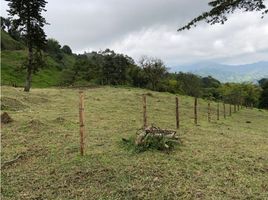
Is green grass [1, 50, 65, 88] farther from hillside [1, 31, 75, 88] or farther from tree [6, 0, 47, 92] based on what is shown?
tree [6, 0, 47, 92]

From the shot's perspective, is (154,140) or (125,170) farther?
(154,140)

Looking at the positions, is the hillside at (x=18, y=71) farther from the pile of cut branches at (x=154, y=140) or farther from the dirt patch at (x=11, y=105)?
the pile of cut branches at (x=154, y=140)

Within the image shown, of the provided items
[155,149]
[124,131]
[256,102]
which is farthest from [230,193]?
[256,102]

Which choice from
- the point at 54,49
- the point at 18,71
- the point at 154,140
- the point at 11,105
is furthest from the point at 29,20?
the point at 54,49

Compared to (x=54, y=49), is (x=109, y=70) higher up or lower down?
lower down

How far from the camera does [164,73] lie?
3327 inches

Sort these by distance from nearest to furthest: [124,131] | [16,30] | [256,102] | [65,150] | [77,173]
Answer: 1. [77,173]
2. [65,150]
3. [124,131]
4. [16,30]
5. [256,102]

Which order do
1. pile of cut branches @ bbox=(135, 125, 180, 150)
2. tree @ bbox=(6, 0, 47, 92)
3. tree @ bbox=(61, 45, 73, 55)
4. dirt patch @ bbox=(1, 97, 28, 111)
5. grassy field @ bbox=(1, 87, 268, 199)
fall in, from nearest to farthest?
grassy field @ bbox=(1, 87, 268, 199) → pile of cut branches @ bbox=(135, 125, 180, 150) → dirt patch @ bbox=(1, 97, 28, 111) → tree @ bbox=(6, 0, 47, 92) → tree @ bbox=(61, 45, 73, 55)

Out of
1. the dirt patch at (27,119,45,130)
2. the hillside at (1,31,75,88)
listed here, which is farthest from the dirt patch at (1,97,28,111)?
the hillside at (1,31,75,88)

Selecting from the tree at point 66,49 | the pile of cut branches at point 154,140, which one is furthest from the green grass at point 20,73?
the pile of cut branches at point 154,140

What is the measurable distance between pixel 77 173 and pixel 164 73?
2971 inches

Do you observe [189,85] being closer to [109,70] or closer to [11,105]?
[109,70]

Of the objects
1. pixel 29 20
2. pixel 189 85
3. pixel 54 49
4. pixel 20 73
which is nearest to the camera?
pixel 29 20

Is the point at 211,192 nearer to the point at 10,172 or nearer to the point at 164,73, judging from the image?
the point at 10,172
